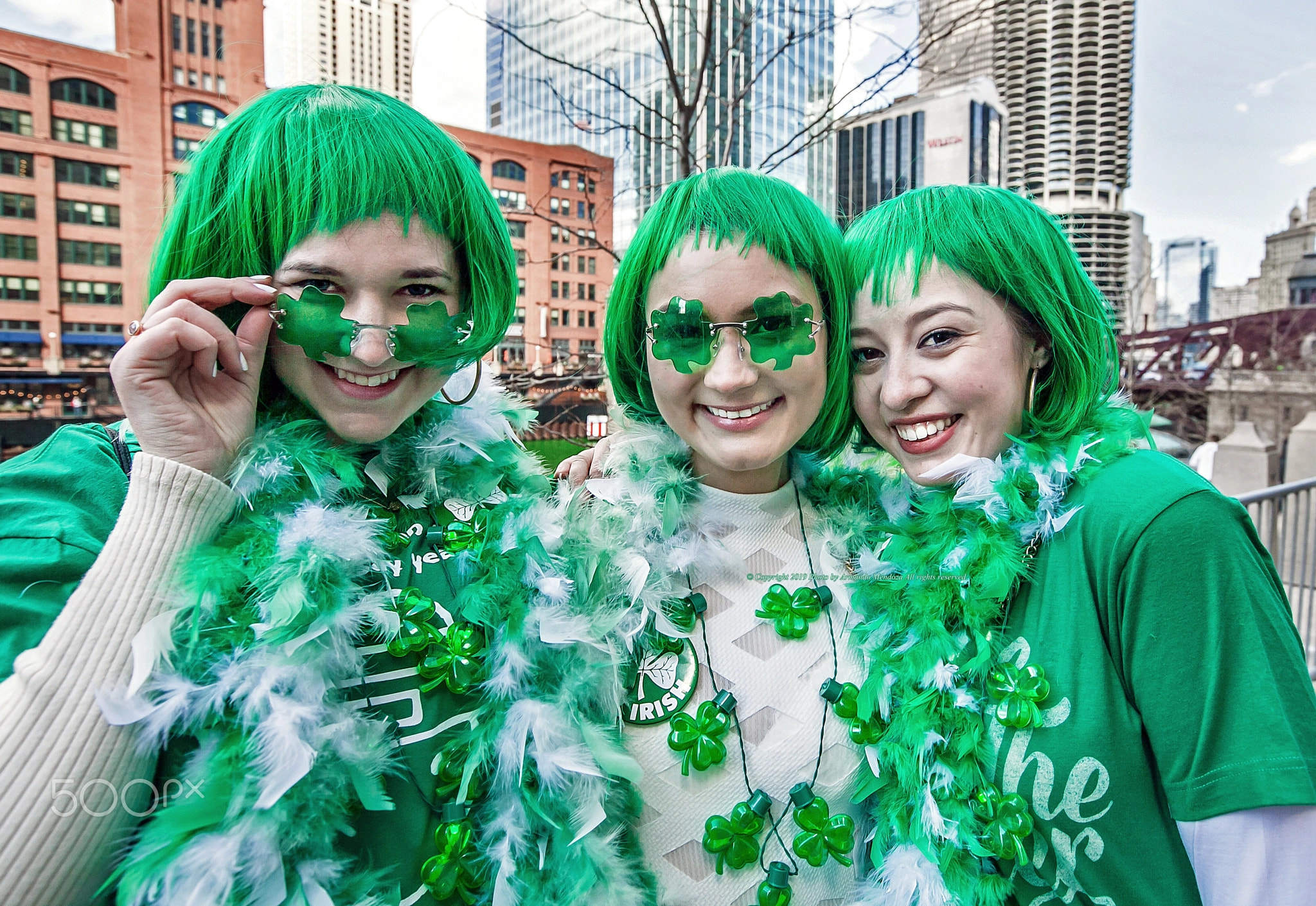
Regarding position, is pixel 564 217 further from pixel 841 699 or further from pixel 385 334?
pixel 841 699

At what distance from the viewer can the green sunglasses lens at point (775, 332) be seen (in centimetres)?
137

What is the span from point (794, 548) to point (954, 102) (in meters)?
32.8

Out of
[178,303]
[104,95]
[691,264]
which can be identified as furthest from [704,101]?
[104,95]

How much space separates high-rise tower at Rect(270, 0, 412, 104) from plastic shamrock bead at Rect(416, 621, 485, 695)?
1.39 metres

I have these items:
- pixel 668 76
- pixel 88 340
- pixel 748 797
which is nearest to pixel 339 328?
pixel 748 797

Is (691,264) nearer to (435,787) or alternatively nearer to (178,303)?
(178,303)

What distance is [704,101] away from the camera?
2994 mm

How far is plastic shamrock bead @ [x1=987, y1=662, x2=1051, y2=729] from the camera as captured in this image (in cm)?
120

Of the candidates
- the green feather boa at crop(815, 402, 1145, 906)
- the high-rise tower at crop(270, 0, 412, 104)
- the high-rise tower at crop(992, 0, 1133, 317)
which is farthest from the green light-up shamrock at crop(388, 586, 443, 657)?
the high-rise tower at crop(992, 0, 1133, 317)

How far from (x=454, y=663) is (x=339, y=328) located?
600 millimetres

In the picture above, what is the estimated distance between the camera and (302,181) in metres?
1.14

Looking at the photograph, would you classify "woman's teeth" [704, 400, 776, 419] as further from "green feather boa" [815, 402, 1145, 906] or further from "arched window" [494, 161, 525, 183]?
"arched window" [494, 161, 525, 183]

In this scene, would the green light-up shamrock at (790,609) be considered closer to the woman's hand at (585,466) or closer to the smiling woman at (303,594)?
the smiling woman at (303,594)

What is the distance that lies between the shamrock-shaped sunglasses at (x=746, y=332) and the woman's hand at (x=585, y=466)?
1.34 ft
